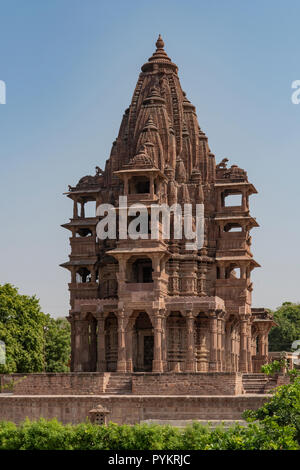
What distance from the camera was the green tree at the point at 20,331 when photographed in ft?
171

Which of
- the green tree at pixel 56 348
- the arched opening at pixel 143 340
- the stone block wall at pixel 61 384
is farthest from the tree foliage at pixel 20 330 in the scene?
the green tree at pixel 56 348

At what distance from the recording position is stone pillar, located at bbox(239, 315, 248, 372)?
51.7 meters

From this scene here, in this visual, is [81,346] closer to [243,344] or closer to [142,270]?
[142,270]

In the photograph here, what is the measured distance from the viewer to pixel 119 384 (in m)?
43.4

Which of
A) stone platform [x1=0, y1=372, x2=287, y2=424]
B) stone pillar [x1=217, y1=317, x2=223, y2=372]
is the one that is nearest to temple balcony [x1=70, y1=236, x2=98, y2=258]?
stone pillar [x1=217, y1=317, x2=223, y2=372]

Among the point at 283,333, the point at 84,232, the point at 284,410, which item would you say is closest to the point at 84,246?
the point at 84,232

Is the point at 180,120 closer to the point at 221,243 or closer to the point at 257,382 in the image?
the point at 221,243

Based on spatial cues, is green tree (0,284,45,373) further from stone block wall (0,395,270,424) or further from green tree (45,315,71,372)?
stone block wall (0,395,270,424)

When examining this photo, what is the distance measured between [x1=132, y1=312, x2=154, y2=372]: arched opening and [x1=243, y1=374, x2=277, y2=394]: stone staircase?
7.59m
